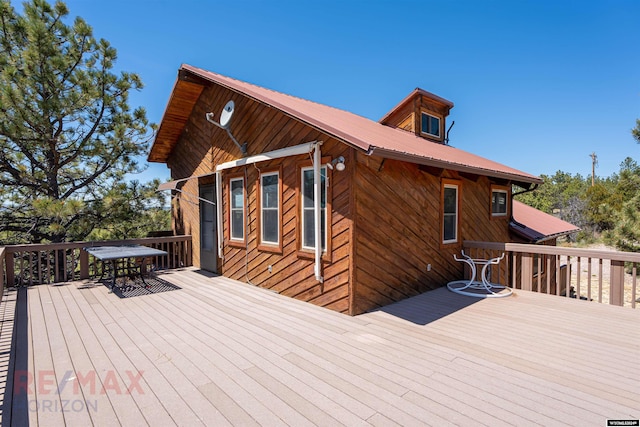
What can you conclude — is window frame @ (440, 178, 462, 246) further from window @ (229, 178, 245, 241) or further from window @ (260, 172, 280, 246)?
window @ (229, 178, 245, 241)

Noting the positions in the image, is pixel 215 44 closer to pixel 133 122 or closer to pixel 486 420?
pixel 133 122

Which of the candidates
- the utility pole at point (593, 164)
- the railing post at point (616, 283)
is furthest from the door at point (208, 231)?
the utility pole at point (593, 164)

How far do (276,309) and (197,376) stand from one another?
6.00 feet

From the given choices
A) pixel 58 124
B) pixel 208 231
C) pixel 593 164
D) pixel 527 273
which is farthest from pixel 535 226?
pixel 593 164

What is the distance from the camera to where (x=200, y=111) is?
7.07 metres

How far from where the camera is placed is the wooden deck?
6.54 ft

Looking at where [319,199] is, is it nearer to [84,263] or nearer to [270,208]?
[270,208]

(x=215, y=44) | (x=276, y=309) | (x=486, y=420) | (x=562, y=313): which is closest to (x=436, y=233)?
(x=562, y=313)

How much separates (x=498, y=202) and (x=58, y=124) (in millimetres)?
11455

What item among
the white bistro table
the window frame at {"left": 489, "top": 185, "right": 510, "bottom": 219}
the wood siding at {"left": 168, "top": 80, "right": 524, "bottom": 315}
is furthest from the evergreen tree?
the window frame at {"left": 489, "top": 185, "right": 510, "bottom": 219}

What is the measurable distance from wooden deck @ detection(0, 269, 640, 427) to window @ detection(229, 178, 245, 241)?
1950mm

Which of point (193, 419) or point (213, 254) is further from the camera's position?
point (213, 254)

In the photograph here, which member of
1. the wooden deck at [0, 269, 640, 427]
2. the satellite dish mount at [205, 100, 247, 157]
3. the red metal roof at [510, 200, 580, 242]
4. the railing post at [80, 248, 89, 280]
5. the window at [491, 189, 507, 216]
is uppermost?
the satellite dish mount at [205, 100, 247, 157]

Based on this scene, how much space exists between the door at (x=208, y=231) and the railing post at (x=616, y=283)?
6816 mm
